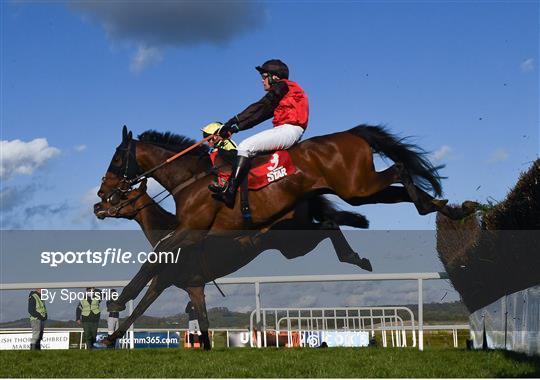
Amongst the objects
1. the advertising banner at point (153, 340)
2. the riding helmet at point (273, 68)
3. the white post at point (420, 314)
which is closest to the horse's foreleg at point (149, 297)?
the riding helmet at point (273, 68)

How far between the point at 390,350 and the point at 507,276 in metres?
2.24

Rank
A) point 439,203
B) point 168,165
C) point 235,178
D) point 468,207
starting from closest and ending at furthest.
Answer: point 468,207 → point 439,203 → point 235,178 → point 168,165

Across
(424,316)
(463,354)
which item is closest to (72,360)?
(463,354)

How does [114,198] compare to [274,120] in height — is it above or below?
below

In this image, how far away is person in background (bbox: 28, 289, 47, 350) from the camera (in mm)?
11922

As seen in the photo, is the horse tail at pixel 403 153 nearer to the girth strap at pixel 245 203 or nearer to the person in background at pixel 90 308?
the girth strap at pixel 245 203

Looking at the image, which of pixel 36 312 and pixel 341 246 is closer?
pixel 341 246

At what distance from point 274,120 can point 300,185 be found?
0.77 m

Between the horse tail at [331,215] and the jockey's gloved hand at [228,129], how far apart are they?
1.32 metres

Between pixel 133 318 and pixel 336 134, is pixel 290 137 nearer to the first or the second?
pixel 336 134

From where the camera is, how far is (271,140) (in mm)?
8023

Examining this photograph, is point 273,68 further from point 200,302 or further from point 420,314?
point 420,314

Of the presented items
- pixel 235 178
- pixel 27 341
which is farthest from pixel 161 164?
pixel 27 341

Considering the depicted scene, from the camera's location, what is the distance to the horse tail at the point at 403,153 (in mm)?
8219
